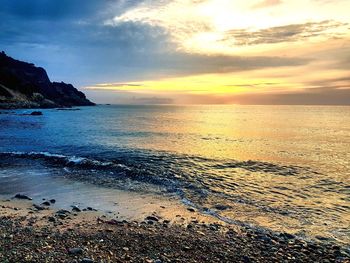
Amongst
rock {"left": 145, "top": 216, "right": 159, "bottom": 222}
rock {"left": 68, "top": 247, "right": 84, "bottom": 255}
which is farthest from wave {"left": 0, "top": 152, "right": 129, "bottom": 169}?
rock {"left": 68, "top": 247, "right": 84, "bottom": 255}

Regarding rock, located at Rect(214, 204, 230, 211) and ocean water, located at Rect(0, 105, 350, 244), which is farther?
rock, located at Rect(214, 204, 230, 211)

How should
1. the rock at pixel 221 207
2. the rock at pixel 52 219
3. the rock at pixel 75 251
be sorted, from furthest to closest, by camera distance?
the rock at pixel 221 207 → the rock at pixel 52 219 → the rock at pixel 75 251

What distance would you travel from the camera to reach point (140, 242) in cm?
1021

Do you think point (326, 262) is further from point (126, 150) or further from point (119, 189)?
point (126, 150)

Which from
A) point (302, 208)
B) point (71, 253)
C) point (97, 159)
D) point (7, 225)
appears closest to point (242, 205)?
Answer: point (302, 208)

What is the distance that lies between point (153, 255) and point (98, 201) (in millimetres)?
6960

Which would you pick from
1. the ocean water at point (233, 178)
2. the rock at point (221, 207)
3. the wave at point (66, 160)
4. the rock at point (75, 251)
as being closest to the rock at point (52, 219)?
the rock at point (75, 251)

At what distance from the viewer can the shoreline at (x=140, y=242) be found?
9109 mm

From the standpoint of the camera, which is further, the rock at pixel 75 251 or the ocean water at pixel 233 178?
the ocean water at pixel 233 178

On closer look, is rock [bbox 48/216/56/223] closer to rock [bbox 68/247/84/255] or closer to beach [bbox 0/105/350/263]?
beach [bbox 0/105/350/263]

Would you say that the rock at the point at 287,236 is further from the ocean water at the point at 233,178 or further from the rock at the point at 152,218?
the rock at the point at 152,218

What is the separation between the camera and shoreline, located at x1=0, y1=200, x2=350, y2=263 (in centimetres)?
911

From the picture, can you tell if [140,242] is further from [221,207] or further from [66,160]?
[66,160]

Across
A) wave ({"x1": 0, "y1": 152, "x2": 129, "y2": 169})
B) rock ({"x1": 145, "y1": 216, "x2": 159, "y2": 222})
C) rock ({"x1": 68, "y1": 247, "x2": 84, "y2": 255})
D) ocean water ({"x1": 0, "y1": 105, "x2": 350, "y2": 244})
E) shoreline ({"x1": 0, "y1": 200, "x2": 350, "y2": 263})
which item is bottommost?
ocean water ({"x1": 0, "y1": 105, "x2": 350, "y2": 244})
